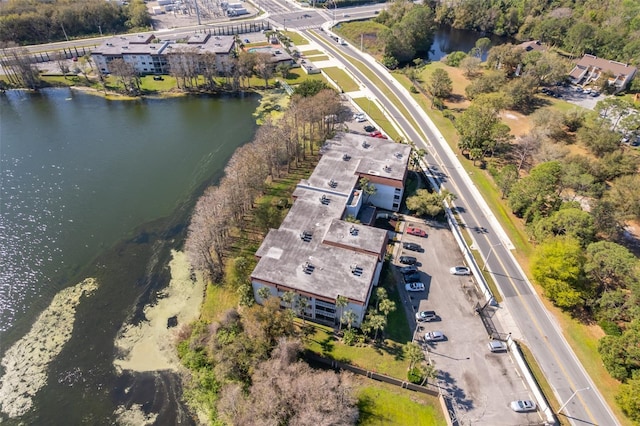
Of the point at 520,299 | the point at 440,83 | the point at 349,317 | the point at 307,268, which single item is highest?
the point at 440,83

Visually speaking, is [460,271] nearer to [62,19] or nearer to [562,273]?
[562,273]

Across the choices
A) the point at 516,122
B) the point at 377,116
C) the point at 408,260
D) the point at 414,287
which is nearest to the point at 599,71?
the point at 516,122

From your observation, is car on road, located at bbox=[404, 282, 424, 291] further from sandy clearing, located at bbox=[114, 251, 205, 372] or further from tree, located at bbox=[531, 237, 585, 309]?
sandy clearing, located at bbox=[114, 251, 205, 372]

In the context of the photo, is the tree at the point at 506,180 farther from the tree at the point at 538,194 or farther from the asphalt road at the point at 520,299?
the asphalt road at the point at 520,299

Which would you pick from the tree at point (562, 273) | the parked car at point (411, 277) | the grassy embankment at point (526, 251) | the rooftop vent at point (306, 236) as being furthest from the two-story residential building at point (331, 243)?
the tree at point (562, 273)

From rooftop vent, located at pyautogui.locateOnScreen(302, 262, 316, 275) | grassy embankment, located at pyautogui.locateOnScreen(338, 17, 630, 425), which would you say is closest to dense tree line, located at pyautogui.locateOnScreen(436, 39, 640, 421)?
grassy embankment, located at pyautogui.locateOnScreen(338, 17, 630, 425)
